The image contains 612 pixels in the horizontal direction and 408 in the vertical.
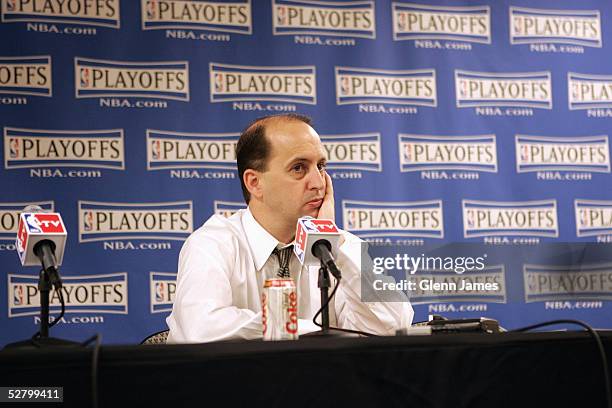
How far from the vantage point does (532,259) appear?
137 inches

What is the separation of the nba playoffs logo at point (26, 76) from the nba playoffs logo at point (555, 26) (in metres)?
2.23

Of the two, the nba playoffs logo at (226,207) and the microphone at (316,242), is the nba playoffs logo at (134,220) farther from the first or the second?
the microphone at (316,242)

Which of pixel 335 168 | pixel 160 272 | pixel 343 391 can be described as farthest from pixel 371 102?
pixel 343 391

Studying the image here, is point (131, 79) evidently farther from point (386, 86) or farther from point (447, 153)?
point (447, 153)

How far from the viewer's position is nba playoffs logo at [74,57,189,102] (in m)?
3.44

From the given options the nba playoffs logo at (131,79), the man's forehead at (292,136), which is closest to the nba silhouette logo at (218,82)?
the nba playoffs logo at (131,79)

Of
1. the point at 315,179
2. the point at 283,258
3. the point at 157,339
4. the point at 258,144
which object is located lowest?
the point at 157,339

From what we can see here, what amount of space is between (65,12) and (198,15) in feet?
1.91

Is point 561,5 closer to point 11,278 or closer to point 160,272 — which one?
point 160,272

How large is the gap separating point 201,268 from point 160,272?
1.23 meters

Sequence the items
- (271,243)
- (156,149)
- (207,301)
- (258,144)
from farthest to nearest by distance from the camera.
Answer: (156,149) < (258,144) < (271,243) < (207,301)

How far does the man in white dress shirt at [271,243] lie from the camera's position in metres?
2.26

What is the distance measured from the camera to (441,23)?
391 centimetres

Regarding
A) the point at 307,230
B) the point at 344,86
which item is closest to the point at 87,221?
the point at 344,86
